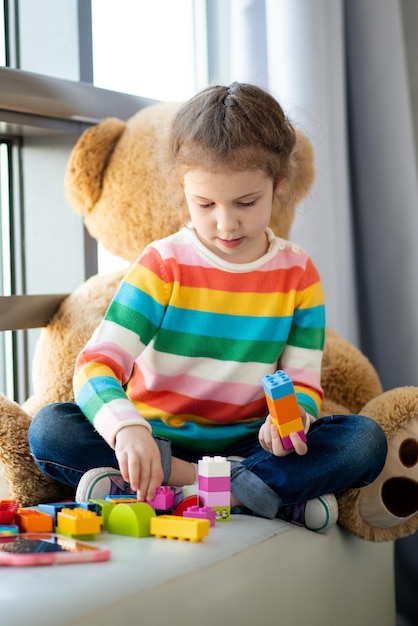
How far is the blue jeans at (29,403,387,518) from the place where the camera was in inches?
36.1

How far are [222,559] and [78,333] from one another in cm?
51

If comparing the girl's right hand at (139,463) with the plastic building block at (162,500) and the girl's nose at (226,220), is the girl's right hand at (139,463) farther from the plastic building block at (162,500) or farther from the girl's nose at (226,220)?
the girl's nose at (226,220)

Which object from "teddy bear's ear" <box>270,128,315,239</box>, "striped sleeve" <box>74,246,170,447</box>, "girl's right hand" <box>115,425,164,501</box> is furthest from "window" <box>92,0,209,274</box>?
"girl's right hand" <box>115,425,164,501</box>

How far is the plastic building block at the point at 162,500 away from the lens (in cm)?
85

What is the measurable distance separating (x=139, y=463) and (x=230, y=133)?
1.31 ft

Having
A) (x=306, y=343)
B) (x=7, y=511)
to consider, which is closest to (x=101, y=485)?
(x=7, y=511)

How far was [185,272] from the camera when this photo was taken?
1.05 metres

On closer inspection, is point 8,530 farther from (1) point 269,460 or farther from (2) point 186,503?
(1) point 269,460

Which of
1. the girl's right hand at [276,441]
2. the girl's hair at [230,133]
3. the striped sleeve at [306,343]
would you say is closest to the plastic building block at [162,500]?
the girl's right hand at [276,441]

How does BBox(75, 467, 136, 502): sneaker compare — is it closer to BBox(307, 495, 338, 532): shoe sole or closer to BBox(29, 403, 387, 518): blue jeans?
BBox(29, 403, 387, 518): blue jeans

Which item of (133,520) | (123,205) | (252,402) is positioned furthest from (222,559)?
(123,205)

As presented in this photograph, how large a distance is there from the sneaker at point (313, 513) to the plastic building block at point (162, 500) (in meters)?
0.15

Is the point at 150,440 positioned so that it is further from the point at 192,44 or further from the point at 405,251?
the point at 192,44

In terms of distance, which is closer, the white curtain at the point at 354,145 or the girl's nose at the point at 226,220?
the girl's nose at the point at 226,220
